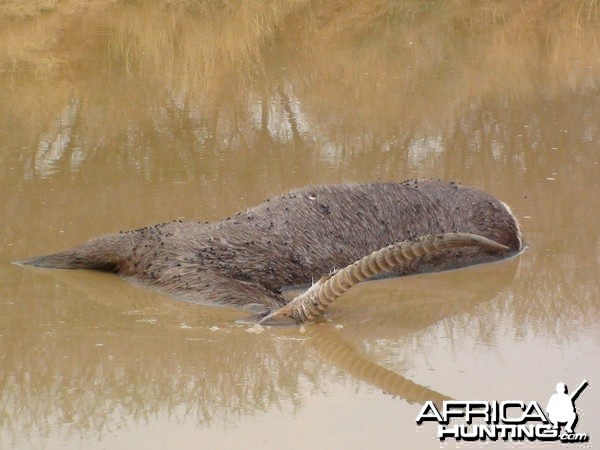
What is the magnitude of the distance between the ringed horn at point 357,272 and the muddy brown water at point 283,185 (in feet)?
0.42

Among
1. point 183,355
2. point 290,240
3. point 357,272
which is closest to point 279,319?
point 357,272

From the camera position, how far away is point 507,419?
5.27 metres

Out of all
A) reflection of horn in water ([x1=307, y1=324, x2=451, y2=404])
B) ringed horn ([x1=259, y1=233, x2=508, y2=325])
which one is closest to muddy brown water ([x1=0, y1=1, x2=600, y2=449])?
reflection of horn in water ([x1=307, y1=324, x2=451, y2=404])

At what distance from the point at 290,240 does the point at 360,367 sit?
1.81m

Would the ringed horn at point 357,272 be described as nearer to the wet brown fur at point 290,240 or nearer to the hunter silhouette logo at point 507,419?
the wet brown fur at point 290,240

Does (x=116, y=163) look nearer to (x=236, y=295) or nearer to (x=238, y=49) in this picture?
(x=236, y=295)

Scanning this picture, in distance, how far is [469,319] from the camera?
6852 mm

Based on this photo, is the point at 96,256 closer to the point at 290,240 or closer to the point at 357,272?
the point at 290,240

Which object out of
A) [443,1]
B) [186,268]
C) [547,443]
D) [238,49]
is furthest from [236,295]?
[443,1]

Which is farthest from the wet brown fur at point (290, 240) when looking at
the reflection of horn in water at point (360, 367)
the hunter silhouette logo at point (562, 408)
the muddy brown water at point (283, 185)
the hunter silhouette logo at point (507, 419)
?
the hunter silhouette logo at point (562, 408)

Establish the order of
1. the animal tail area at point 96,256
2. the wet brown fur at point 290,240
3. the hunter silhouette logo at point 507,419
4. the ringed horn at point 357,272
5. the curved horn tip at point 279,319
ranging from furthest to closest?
the animal tail area at point 96,256 → the wet brown fur at point 290,240 → the curved horn tip at point 279,319 → the ringed horn at point 357,272 → the hunter silhouette logo at point 507,419

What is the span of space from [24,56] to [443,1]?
793 cm

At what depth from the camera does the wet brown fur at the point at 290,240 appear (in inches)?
286

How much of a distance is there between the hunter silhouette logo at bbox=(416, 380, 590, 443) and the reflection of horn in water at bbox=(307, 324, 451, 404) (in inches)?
5.4
